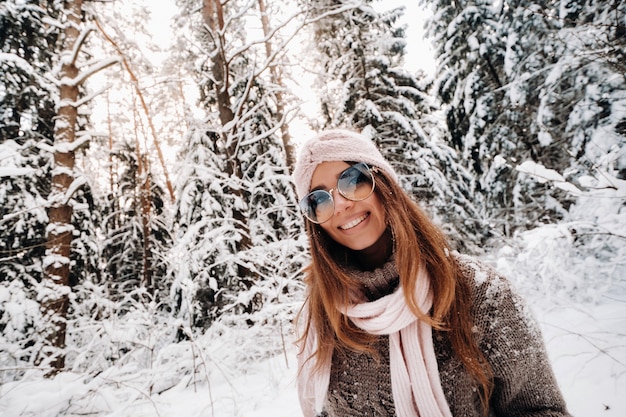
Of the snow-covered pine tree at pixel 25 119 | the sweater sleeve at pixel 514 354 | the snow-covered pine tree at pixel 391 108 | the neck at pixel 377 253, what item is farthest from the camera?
the snow-covered pine tree at pixel 391 108

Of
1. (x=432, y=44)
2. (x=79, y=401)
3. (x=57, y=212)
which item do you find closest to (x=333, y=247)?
(x=79, y=401)

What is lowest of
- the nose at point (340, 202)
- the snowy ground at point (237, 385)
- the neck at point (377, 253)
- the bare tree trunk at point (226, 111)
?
the snowy ground at point (237, 385)

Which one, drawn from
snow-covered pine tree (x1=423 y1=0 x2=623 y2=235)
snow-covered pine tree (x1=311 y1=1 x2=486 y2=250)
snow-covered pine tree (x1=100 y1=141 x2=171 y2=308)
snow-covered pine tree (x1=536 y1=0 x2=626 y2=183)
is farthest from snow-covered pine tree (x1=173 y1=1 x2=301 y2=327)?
snow-covered pine tree (x1=100 y1=141 x2=171 y2=308)

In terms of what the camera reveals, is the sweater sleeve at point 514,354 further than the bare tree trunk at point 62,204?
No

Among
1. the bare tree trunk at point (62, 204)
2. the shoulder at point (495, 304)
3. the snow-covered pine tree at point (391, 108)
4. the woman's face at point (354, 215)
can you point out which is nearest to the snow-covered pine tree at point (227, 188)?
the bare tree trunk at point (62, 204)

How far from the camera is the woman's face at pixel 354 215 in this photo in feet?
4.86

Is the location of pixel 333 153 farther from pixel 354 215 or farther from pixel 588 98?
pixel 588 98

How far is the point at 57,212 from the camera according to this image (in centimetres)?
486

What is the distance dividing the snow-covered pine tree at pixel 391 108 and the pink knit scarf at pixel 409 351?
6977 mm

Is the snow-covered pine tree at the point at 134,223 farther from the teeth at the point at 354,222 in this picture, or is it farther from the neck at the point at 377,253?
the teeth at the point at 354,222

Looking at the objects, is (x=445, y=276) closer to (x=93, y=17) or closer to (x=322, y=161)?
(x=322, y=161)

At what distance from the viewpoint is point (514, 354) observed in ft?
3.66

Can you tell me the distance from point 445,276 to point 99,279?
11.8 m

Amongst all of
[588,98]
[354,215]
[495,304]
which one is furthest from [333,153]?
[588,98]
